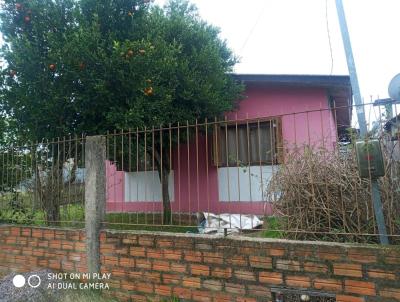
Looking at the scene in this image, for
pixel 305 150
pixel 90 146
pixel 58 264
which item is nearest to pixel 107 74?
pixel 90 146

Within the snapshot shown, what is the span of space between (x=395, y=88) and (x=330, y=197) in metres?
1.11

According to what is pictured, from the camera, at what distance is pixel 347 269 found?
285 centimetres

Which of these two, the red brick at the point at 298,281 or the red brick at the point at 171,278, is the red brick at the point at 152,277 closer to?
the red brick at the point at 171,278

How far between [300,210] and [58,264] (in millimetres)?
3168

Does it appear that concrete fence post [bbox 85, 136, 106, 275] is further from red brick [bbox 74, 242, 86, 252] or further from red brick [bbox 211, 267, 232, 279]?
red brick [bbox 211, 267, 232, 279]

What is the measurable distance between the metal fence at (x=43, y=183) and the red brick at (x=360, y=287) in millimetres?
3263

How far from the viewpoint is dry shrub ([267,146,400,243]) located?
119 inches

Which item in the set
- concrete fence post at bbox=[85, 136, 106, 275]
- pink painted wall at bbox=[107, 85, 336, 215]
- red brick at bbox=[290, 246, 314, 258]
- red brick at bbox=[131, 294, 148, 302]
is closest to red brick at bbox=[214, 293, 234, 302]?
red brick at bbox=[290, 246, 314, 258]

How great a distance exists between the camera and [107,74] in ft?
18.9

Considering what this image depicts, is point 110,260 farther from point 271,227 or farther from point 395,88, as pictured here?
point 395,88

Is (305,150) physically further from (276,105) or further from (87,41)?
(276,105)

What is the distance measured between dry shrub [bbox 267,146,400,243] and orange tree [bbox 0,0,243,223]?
3.05 metres

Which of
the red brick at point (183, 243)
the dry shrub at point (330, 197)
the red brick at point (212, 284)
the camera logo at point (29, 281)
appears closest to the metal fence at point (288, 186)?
the dry shrub at point (330, 197)

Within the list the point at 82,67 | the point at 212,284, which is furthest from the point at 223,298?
the point at 82,67
